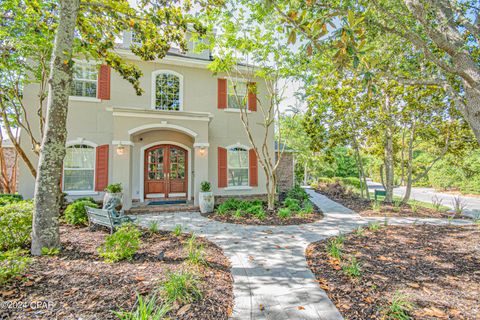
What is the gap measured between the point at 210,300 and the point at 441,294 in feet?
10.00

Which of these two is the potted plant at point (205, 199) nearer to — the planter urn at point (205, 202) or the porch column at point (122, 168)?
the planter urn at point (205, 202)

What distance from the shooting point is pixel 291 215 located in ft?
25.0

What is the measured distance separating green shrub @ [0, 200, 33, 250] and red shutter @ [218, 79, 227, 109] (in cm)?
767

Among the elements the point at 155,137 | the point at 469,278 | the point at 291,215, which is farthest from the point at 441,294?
the point at 155,137

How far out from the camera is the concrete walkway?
8.46 feet

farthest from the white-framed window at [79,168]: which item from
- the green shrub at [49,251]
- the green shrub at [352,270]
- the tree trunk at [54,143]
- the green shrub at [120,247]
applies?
the green shrub at [352,270]

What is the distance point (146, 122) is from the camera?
26.3 feet

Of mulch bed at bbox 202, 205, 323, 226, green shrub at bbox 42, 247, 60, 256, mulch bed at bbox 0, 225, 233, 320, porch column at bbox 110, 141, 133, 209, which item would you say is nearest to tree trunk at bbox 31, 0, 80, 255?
green shrub at bbox 42, 247, 60, 256

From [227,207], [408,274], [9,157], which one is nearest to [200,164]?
[227,207]

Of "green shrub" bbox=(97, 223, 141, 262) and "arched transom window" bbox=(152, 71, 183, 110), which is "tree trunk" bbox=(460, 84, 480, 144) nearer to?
"green shrub" bbox=(97, 223, 141, 262)

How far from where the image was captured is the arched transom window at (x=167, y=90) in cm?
933

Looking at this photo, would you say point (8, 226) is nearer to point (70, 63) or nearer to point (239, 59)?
point (70, 63)

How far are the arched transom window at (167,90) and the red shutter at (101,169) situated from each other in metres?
2.78

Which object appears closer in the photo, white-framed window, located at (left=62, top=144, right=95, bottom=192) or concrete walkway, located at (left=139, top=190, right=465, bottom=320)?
concrete walkway, located at (left=139, top=190, right=465, bottom=320)
